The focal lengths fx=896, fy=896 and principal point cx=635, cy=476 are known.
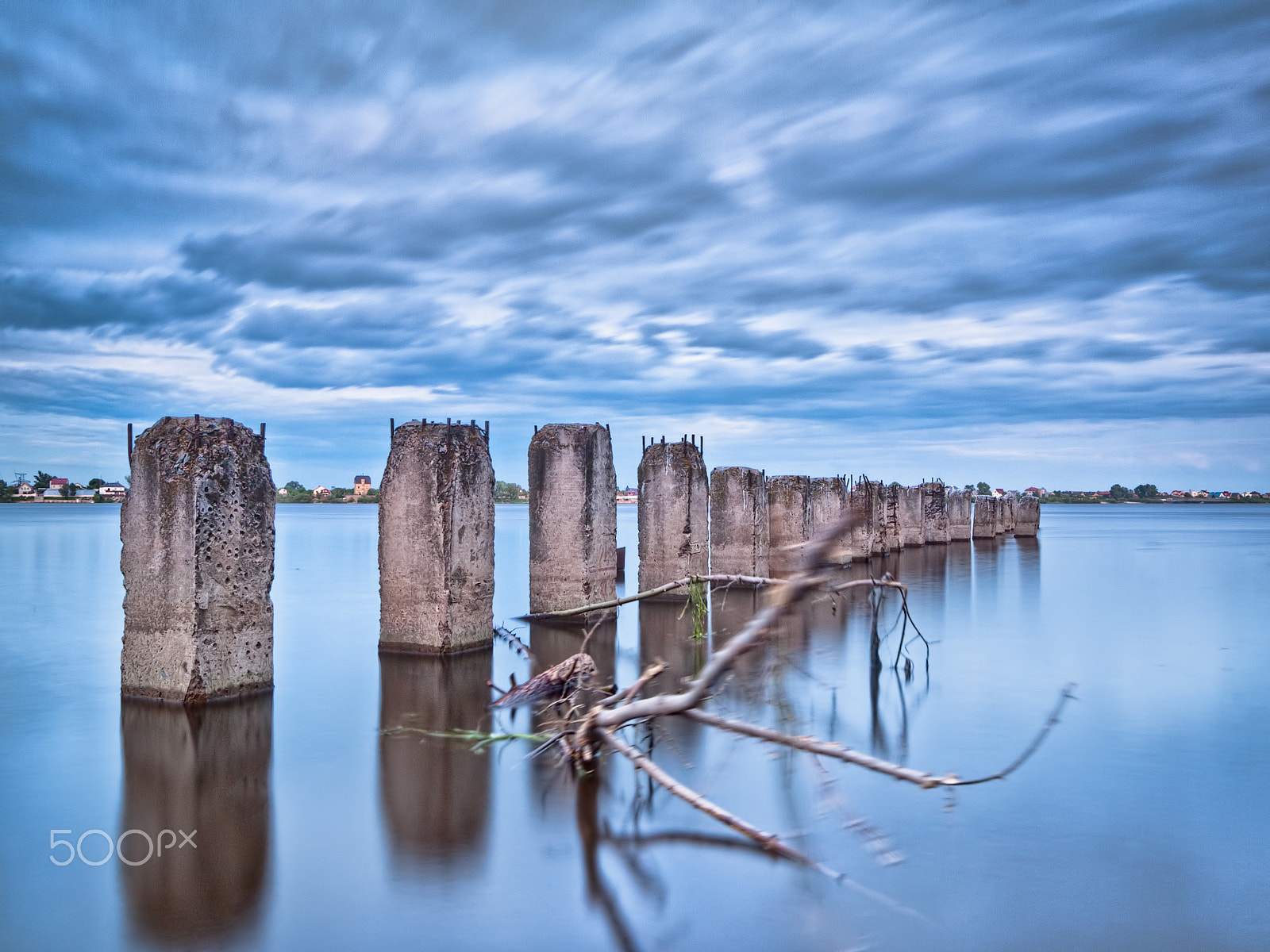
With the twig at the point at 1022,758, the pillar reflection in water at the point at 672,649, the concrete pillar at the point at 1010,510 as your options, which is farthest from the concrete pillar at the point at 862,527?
the concrete pillar at the point at 1010,510

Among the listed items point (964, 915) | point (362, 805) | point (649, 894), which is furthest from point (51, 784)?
point (964, 915)

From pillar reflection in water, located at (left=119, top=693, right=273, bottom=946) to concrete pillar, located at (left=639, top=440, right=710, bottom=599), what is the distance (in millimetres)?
6083

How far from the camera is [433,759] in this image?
564cm

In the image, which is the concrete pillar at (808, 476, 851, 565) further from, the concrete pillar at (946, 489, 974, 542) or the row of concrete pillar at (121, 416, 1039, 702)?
the concrete pillar at (946, 489, 974, 542)

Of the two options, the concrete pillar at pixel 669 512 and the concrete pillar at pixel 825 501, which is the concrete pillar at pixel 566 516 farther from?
the concrete pillar at pixel 825 501

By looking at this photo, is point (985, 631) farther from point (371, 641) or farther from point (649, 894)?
point (649, 894)

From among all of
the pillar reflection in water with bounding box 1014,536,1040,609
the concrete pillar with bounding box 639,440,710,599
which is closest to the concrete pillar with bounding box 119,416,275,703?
the concrete pillar with bounding box 639,440,710,599

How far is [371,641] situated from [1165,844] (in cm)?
773

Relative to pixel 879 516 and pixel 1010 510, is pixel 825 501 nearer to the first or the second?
pixel 879 516

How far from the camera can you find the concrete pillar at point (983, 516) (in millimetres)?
31969

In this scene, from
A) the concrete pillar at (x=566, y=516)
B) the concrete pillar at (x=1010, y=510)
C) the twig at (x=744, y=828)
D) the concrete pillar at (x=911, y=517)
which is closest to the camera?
the twig at (x=744, y=828)

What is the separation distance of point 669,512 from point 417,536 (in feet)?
15.2

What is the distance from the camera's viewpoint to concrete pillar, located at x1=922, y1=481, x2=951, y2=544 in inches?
1011

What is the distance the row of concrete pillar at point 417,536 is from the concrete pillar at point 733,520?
21 millimetres
